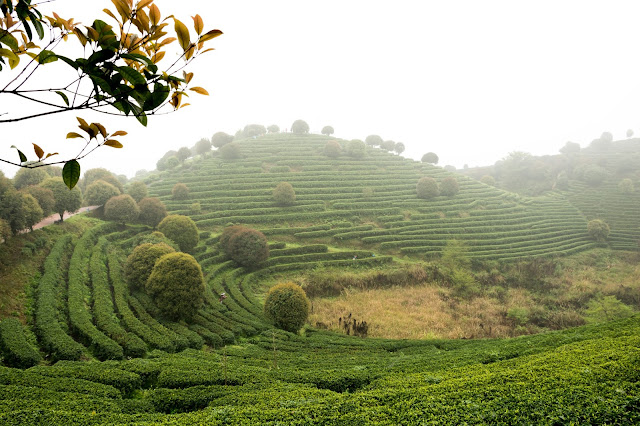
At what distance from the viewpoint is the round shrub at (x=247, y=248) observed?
2238 cm

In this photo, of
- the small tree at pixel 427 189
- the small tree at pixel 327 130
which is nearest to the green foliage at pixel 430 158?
the small tree at pixel 427 189

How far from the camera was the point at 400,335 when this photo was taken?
15406mm

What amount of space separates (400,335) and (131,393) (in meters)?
12.5

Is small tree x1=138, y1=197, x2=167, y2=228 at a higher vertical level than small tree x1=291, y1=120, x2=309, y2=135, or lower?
lower

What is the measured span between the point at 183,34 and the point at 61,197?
23.6 m

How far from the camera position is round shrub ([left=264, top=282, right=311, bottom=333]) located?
14.6 metres

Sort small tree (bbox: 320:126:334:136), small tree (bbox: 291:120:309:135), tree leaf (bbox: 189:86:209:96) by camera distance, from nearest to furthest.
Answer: tree leaf (bbox: 189:86:209:96) → small tree (bbox: 291:120:309:135) → small tree (bbox: 320:126:334:136)

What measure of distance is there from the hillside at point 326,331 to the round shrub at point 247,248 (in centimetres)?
88

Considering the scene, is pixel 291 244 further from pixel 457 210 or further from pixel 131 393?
pixel 457 210

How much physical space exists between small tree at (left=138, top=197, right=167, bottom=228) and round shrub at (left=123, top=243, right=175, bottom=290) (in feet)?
31.3

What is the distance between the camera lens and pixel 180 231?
21.7 metres

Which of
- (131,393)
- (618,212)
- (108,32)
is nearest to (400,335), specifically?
(131,393)

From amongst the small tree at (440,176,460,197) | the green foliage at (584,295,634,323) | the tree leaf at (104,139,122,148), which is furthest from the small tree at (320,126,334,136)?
the tree leaf at (104,139,122,148)

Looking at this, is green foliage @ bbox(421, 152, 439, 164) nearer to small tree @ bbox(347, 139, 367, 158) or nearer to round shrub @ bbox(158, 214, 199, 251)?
small tree @ bbox(347, 139, 367, 158)
